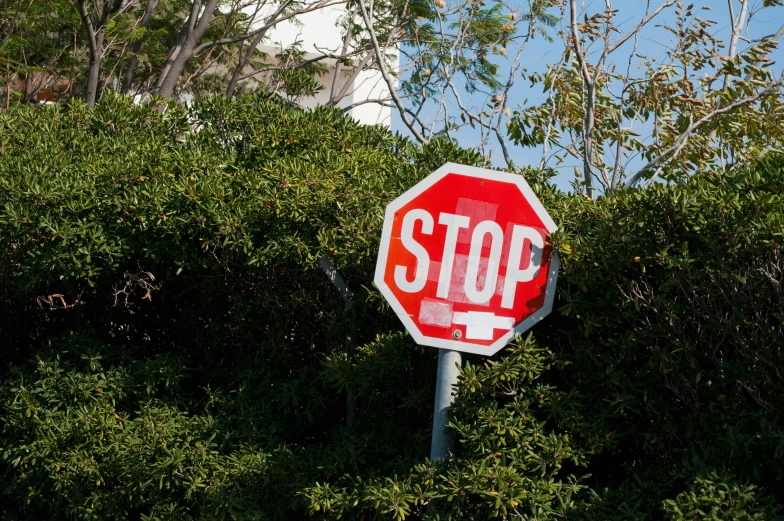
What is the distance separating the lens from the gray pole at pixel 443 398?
3719mm

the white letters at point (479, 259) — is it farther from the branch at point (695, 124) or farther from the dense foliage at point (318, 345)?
the branch at point (695, 124)

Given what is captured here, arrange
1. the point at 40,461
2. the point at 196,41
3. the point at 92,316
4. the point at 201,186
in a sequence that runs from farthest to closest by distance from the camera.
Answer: the point at 196,41 → the point at 92,316 → the point at 40,461 → the point at 201,186

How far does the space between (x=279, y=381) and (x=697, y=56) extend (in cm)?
473

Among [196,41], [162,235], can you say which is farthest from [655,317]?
[196,41]

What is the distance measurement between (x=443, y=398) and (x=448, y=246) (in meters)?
0.64

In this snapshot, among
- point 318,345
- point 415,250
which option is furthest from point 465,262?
point 318,345

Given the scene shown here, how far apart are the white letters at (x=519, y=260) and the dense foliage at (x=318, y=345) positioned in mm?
111

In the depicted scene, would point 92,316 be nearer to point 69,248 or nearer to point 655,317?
point 69,248

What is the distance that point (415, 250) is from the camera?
3.64m

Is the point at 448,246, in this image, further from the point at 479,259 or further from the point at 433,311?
the point at 433,311

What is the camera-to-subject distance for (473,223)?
3668 mm

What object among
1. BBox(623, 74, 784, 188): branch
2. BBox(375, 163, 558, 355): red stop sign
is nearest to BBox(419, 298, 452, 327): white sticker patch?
BBox(375, 163, 558, 355): red stop sign

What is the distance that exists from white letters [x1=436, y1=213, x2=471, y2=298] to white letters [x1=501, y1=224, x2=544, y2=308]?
217mm

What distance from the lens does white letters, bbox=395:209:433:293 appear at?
361cm
